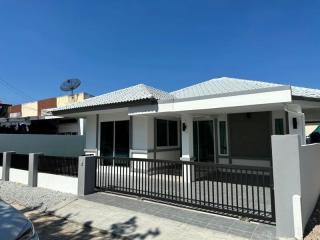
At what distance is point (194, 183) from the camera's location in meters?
5.91

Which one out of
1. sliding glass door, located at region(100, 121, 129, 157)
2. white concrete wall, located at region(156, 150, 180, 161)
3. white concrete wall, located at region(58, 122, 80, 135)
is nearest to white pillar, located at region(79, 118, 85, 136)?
white concrete wall, located at region(58, 122, 80, 135)

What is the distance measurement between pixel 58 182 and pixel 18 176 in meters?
2.95

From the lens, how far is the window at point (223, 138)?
12.5 meters

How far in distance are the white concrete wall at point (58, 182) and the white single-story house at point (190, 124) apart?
3.70m

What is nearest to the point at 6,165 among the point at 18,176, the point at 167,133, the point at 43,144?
the point at 18,176

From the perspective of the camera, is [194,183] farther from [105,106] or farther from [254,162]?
[105,106]

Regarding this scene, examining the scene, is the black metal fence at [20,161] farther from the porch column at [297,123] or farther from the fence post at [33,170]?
the porch column at [297,123]

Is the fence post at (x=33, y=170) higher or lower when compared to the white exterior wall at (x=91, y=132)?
lower

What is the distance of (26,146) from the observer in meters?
17.4

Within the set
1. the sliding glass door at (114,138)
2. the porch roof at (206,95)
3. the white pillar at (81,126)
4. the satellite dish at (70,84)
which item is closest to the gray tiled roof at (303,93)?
the porch roof at (206,95)

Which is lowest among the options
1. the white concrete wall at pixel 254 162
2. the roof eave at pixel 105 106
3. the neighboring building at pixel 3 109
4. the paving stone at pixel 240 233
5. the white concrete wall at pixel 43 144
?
the paving stone at pixel 240 233

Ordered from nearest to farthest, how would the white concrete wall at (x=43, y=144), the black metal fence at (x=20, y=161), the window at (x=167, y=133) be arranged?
the black metal fence at (x=20, y=161)
the window at (x=167, y=133)
the white concrete wall at (x=43, y=144)

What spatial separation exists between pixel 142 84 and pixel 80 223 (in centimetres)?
957

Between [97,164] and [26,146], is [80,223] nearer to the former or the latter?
[97,164]
